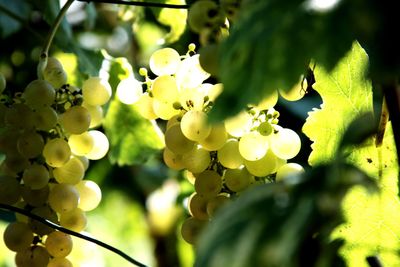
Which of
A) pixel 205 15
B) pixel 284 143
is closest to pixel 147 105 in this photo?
pixel 284 143

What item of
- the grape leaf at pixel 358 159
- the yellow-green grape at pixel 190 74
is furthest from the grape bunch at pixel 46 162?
the grape leaf at pixel 358 159

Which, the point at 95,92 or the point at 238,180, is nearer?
the point at 238,180

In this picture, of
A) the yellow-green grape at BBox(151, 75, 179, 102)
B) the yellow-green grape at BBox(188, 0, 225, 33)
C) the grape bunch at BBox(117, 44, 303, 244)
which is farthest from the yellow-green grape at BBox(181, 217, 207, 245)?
the yellow-green grape at BBox(188, 0, 225, 33)

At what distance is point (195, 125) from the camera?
1.97 ft

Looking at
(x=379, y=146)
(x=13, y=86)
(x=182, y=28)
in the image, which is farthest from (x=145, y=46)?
(x=379, y=146)

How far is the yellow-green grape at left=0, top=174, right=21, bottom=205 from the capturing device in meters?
0.70

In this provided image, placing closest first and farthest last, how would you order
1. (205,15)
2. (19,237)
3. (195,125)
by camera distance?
(205,15)
(195,125)
(19,237)

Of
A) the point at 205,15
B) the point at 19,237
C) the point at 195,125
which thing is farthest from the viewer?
the point at 19,237

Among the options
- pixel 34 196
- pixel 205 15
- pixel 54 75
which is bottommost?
pixel 205 15

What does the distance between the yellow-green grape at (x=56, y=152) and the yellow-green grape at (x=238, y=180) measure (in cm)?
17

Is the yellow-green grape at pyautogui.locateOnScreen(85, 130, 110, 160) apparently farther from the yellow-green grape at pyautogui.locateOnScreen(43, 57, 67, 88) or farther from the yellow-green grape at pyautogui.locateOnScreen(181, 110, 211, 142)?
the yellow-green grape at pyautogui.locateOnScreen(181, 110, 211, 142)

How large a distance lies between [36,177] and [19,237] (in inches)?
2.3

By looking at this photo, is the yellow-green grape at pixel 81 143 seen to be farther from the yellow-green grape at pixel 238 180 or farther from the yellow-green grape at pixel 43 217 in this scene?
the yellow-green grape at pixel 238 180

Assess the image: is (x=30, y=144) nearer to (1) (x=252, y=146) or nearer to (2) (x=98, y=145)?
(2) (x=98, y=145)
